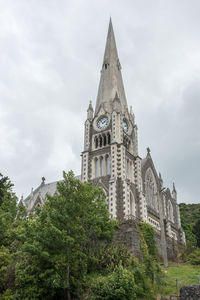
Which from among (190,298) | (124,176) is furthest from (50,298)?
(124,176)

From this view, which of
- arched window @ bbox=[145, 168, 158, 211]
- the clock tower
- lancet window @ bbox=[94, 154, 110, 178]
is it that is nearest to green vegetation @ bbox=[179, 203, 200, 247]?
arched window @ bbox=[145, 168, 158, 211]

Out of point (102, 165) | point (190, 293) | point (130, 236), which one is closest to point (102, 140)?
point (102, 165)

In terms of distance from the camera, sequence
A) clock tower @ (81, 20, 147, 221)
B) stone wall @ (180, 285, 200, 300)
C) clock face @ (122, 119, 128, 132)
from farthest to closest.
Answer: clock face @ (122, 119, 128, 132)
clock tower @ (81, 20, 147, 221)
stone wall @ (180, 285, 200, 300)

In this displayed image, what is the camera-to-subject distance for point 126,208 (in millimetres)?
38156

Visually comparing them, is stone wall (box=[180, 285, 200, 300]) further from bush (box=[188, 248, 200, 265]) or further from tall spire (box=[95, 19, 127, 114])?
tall spire (box=[95, 19, 127, 114])

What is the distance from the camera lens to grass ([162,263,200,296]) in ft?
78.0

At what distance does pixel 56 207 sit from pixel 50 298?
254 inches

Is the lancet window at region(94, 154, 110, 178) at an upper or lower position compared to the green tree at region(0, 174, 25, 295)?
upper

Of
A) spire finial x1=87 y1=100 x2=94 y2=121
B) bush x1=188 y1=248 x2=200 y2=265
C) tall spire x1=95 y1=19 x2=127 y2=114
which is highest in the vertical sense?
tall spire x1=95 y1=19 x2=127 y2=114

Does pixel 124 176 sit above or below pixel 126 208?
above

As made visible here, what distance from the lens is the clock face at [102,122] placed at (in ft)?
157

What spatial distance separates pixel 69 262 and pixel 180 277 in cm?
1056

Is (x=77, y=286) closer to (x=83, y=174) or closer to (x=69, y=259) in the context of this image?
(x=69, y=259)

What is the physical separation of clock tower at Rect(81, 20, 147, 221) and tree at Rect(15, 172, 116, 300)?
42.8 feet
